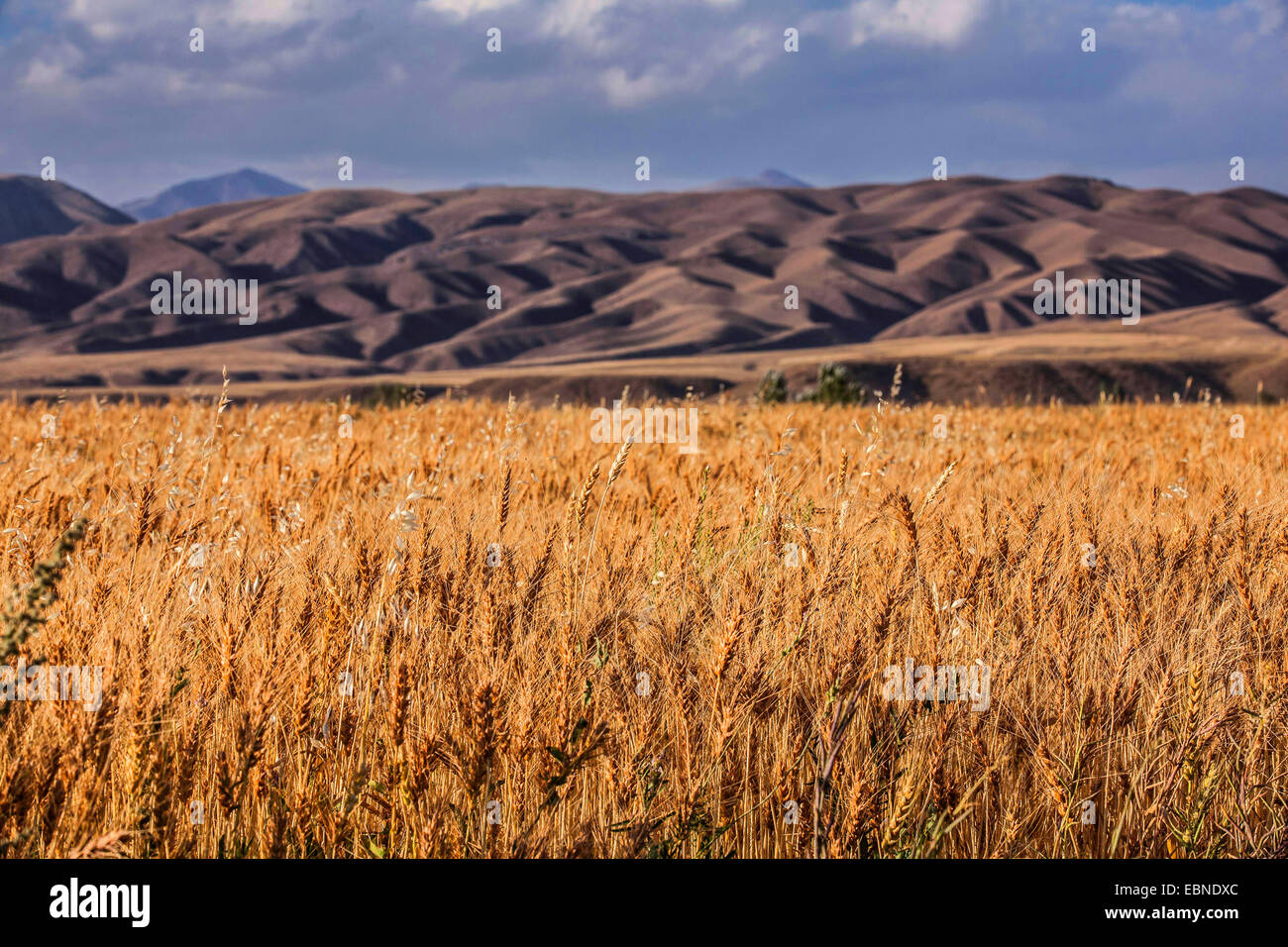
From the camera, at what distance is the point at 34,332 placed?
177 m

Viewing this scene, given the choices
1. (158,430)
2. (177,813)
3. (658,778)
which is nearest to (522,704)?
(658,778)

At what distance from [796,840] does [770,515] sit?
1969mm

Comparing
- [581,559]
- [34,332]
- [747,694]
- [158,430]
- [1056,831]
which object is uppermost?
[34,332]

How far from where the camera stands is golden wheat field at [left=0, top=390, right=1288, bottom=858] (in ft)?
6.75

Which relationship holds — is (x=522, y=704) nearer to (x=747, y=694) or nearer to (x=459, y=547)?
(x=747, y=694)

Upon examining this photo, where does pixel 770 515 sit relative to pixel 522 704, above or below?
above

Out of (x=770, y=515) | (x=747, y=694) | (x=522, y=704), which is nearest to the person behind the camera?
(x=522, y=704)

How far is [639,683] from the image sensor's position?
2.64 metres

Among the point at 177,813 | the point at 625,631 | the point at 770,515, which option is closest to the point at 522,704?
the point at 177,813

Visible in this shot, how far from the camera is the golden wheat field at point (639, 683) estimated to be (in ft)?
6.75

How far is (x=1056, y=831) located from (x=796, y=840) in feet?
1.93
